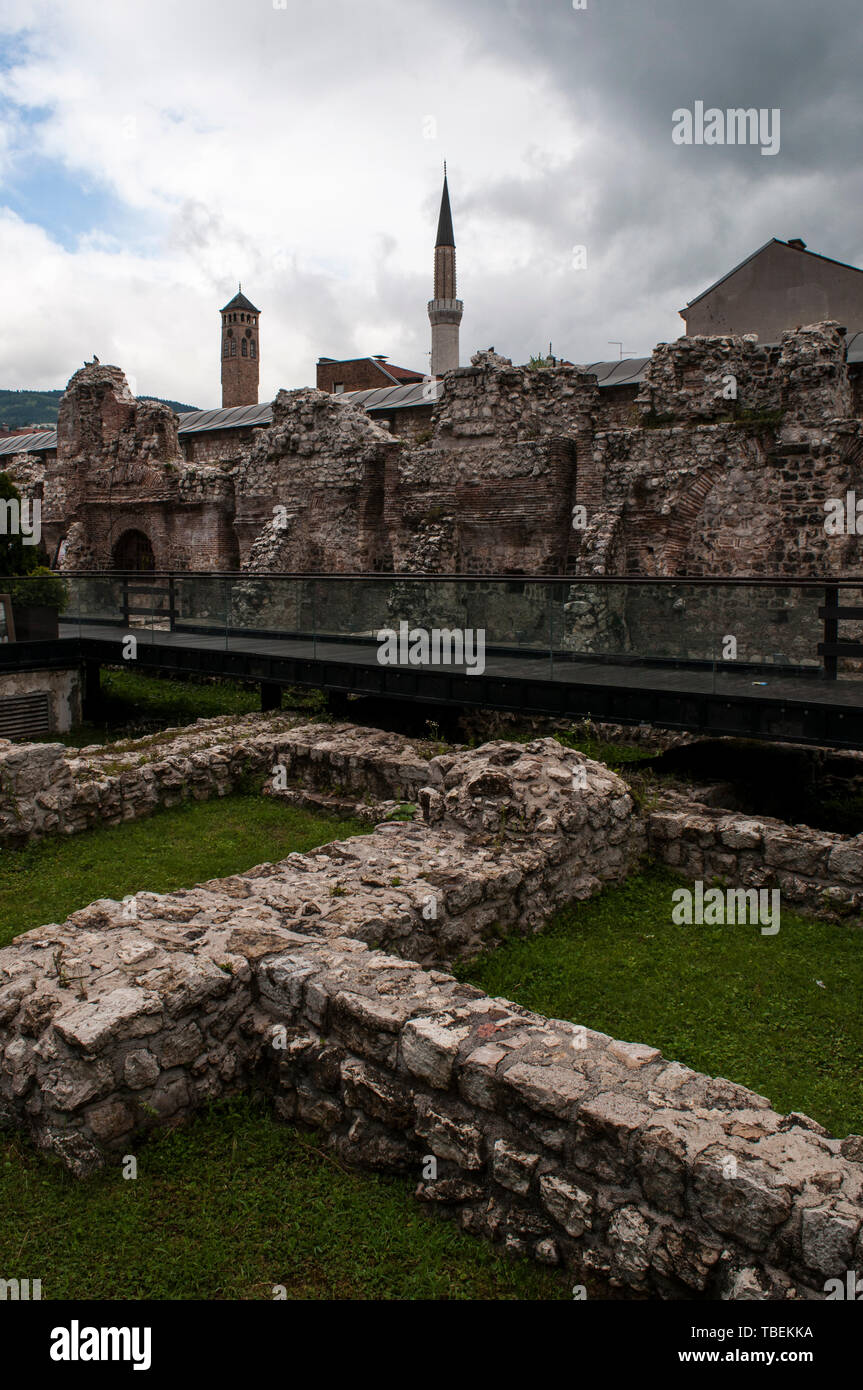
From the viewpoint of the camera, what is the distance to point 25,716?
50.6 ft

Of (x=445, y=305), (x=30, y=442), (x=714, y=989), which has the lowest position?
(x=714, y=989)

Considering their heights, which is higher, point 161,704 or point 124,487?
point 124,487

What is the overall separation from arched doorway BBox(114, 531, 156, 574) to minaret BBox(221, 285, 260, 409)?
153 ft

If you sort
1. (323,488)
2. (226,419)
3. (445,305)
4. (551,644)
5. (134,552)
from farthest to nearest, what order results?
(445,305) < (226,419) < (134,552) < (323,488) < (551,644)

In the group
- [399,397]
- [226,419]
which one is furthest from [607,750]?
[226,419]

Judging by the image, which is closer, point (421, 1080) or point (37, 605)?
point (421, 1080)

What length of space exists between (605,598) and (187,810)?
5110 mm

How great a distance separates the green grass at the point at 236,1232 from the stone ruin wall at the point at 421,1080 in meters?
0.12

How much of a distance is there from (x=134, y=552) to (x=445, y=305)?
104ft

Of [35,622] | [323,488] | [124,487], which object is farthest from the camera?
[124,487]

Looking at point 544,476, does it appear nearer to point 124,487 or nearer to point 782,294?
point 124,487

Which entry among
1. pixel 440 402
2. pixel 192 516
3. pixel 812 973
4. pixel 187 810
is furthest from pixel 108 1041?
pixel 192 516

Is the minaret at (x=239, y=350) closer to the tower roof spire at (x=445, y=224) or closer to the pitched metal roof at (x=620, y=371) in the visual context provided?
the tower roof spire at (x=445, y=224)
